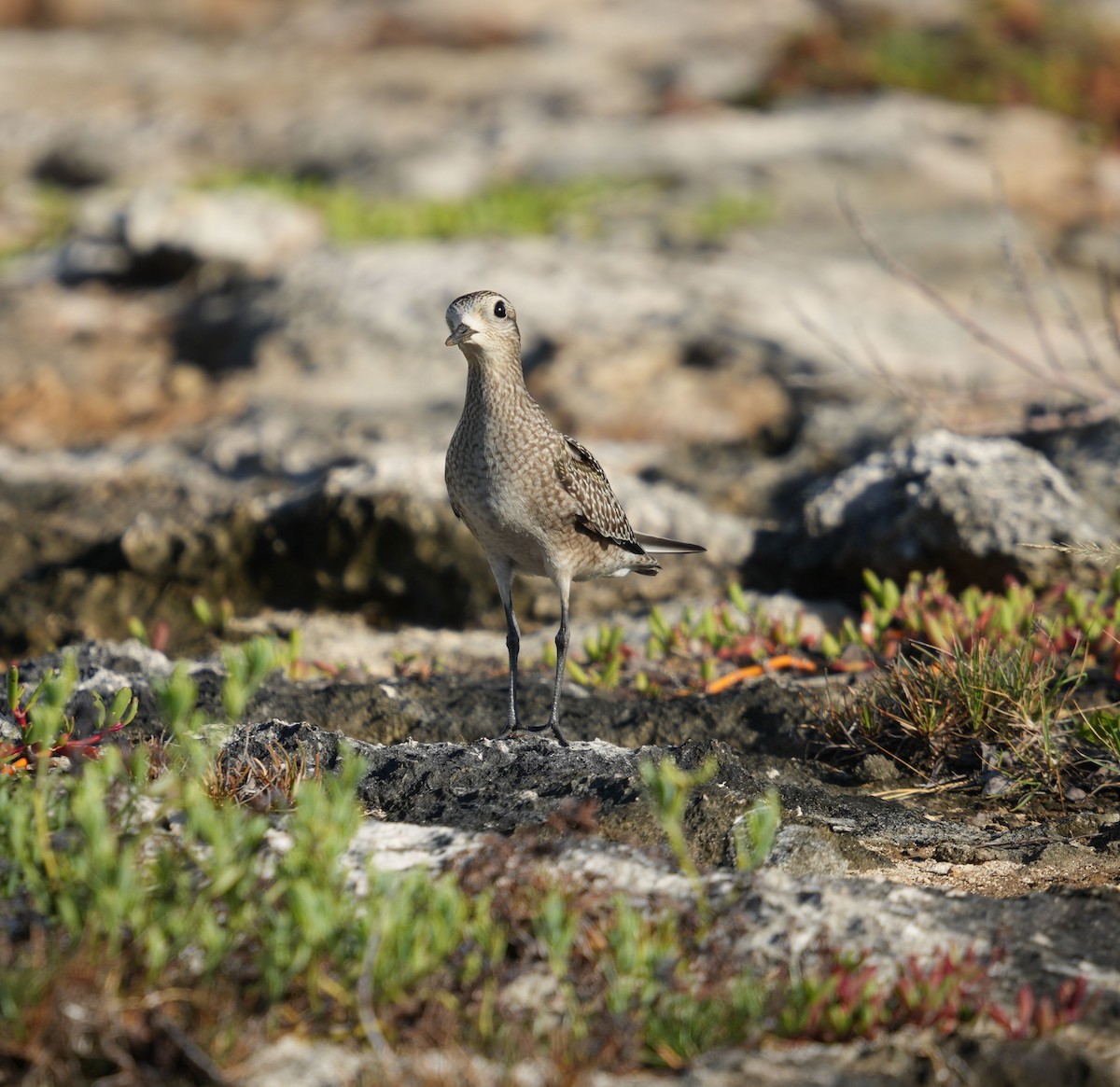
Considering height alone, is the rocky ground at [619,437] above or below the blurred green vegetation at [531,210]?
below

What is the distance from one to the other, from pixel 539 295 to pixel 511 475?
6.38 m

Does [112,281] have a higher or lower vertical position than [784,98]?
lower

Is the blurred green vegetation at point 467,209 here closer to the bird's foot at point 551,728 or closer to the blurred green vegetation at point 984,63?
the blurred green vegetation at point 984,63

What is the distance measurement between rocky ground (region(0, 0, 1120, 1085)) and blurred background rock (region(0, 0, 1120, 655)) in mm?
49

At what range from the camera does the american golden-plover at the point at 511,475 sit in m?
5.98

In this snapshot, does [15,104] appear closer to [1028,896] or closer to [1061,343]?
[1061,343]

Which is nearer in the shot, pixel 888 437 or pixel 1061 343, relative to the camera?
pixel 888 437

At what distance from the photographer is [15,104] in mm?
23547

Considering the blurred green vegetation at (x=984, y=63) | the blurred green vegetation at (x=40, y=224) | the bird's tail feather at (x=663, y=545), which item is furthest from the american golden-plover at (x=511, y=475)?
the blurred green vegetation at (x=984, y=63)

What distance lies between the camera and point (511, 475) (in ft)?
19.7

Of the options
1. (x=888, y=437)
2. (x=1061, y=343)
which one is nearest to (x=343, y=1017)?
(x=888, y=437)

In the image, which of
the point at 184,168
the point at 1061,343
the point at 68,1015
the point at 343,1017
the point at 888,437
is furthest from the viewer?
the point at 184,168

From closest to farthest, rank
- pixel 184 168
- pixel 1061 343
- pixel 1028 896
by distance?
pixel 1028 896 → pixel 1061 343 → pixel 184 168

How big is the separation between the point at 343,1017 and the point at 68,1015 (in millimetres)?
705
